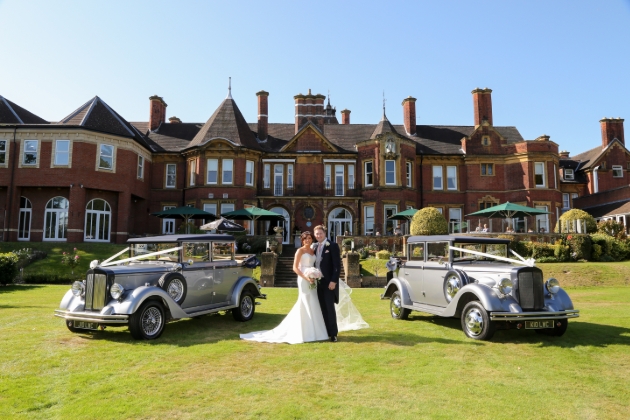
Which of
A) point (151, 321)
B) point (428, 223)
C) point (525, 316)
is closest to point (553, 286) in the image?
point (525, 316)

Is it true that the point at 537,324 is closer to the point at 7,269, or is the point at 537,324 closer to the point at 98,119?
the point at 7,269

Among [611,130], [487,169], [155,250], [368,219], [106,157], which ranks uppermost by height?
[611,130]

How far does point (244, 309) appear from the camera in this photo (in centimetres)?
998

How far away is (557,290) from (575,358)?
1.82 meters

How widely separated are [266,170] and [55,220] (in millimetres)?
13637

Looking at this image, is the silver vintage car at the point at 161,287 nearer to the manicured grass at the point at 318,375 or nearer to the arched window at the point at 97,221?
the manicured grass at the point at 318,375

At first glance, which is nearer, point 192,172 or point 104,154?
point 104,154

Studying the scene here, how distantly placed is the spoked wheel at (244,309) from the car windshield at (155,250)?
6.00 feet

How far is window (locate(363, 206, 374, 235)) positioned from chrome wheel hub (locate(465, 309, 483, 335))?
23143 mm

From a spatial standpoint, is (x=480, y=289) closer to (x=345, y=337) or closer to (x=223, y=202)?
(x=345, y=337)

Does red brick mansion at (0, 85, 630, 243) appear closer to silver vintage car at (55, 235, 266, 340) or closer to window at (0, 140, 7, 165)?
window at (0, 140, 7, 165)

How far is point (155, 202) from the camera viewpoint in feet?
106

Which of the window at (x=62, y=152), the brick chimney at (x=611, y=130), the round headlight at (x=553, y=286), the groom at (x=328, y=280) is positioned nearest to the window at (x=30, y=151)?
the window at (x=62, y=152)

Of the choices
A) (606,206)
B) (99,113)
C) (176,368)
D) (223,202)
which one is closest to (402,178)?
(223,202)
